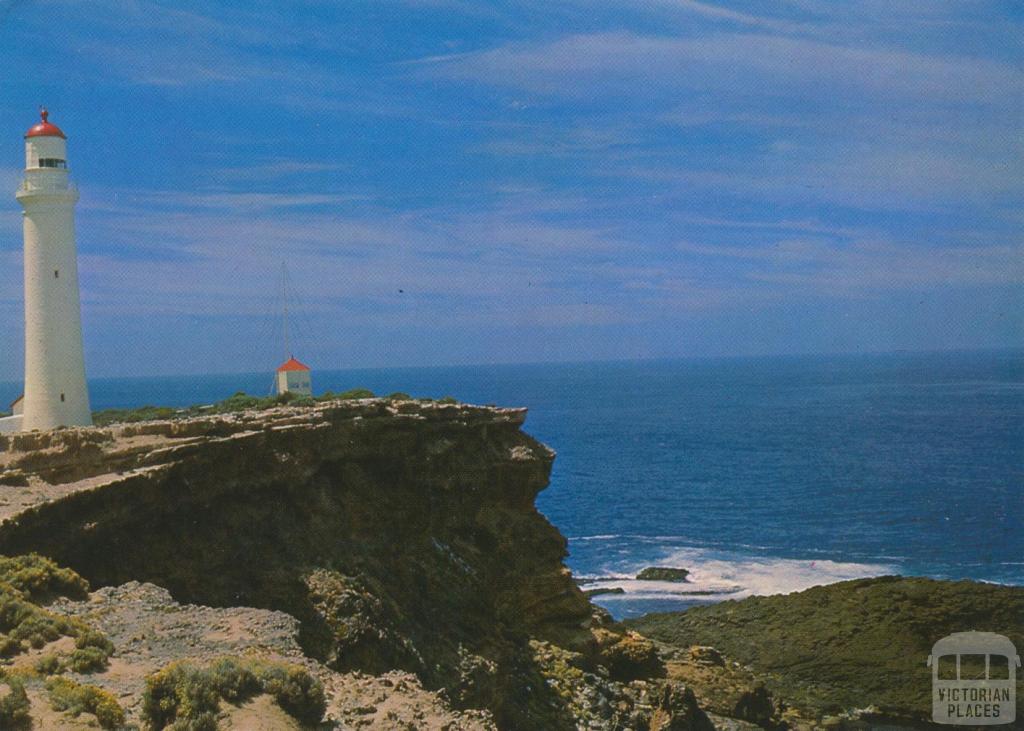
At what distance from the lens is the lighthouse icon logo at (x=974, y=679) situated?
3334cm

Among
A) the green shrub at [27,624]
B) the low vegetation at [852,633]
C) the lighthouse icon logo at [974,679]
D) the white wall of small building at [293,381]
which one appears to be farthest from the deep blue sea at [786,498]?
the green shrub at [27,624]

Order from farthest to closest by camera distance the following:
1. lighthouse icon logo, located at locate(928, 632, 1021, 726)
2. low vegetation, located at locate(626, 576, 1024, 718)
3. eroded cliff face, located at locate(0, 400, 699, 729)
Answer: low vegetation, located at locate(626, 576, 1024, 718) → lighthouse icon logo, located at locate(928, 632, 1021, 726) → eroded cliff face, located at locate(0, 400, 699, 729)

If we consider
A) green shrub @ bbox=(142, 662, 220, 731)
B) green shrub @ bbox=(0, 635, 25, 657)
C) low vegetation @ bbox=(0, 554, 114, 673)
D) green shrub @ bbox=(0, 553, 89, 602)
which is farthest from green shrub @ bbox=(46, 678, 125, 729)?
green shrub @ bbox=(0, 553, 89, 602)

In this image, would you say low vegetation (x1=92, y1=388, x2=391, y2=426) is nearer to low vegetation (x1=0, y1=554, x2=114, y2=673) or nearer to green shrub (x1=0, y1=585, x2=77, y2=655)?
low vegetation (x1=0, y1=554, x2=114, y2=673)

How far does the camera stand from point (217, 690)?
13.0 m

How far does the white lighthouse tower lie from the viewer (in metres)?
31.4

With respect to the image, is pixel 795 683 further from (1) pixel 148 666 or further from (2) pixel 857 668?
(1) pixel 148 666

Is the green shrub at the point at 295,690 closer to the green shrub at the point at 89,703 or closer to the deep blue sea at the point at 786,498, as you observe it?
the green shrub at the point at 89,703

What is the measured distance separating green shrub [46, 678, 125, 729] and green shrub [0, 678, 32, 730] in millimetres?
443

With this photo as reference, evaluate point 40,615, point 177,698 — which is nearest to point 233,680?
point 177,698

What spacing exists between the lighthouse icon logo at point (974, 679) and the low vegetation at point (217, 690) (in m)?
27.3

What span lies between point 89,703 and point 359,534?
50.0ft

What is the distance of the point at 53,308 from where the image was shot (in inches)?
1238

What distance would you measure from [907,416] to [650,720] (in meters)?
117
